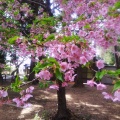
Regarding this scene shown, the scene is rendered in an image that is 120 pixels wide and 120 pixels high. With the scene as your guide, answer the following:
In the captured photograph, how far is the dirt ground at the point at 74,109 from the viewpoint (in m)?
7.11

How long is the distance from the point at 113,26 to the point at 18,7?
4.75 metres

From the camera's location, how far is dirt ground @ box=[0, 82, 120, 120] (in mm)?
7113

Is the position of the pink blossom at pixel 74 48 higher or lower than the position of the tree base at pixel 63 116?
higher

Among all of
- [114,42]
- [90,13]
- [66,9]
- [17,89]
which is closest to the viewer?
[17,89]

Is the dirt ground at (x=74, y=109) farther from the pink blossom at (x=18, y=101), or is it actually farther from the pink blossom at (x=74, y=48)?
the pink blossom at (x=74, y=48)

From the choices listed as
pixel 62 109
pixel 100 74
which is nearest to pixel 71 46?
pixel 100 74

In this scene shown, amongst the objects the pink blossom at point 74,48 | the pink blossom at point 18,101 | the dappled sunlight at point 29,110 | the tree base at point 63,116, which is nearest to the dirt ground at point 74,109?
the dappled sunlight at point 29,110

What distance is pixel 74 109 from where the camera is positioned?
800cm

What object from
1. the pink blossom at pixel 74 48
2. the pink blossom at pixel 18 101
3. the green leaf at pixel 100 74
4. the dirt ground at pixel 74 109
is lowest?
the dirt ground at pixel 74 109

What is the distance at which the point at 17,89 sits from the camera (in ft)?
8.11

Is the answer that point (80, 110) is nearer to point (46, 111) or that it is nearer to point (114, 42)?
point (46, 111)

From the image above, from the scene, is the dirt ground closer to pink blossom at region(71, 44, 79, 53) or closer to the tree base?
the tree base

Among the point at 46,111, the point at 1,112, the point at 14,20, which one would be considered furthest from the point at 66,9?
the point at 1,112

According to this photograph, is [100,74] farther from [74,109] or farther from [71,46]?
[74,109]
